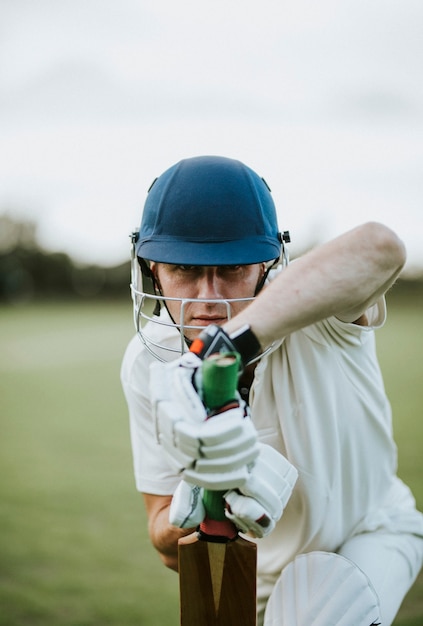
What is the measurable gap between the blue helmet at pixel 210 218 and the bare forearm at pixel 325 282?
1.49 ft

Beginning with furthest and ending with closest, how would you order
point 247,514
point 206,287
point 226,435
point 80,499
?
point 80,499
point 206,287
point 247,514
point 226,435

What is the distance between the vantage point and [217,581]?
1435 mm

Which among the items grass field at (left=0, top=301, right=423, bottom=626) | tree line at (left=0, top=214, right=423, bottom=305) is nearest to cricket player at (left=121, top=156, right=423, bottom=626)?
grass field at (left=0, top=301, right=423, bottom=626)

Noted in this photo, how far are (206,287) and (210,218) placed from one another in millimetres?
193

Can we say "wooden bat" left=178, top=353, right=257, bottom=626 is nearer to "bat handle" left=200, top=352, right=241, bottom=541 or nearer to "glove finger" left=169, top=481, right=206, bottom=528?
"glove finger" left=169, top=481, right=206, bottom=528

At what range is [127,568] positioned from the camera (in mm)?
3385

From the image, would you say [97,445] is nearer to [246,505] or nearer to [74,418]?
[74,418]

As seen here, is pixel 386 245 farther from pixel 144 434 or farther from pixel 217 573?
pixel 144 434

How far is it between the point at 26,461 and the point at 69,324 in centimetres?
1107

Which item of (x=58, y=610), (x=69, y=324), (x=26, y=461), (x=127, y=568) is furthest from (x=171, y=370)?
(x=69, y=324)

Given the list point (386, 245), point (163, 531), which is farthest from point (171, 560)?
point (386, 245)

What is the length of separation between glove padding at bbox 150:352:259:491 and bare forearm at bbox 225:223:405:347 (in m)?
0.19

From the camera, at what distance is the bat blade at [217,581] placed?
1422 mm


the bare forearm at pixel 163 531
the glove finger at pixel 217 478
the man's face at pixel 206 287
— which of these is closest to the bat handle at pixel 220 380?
the glove finger at pixel 217 478
